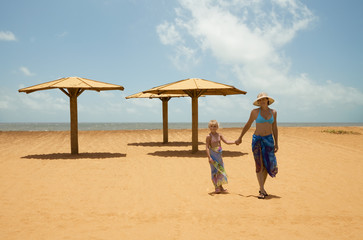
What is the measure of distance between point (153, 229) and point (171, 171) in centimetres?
370

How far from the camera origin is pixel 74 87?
9.62 metres

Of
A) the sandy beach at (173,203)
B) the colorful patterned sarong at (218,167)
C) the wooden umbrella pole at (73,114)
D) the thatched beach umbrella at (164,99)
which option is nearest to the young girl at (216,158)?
the colorful patterned sarong at (218,167)

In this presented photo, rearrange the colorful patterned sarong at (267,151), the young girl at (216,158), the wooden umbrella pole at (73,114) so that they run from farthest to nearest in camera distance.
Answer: the wooden umbrella pole at (73,114) < the young girl at (216,158) < the colorful patterned sarong at (267,151)

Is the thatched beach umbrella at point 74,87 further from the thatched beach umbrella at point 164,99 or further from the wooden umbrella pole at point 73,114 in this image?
the thatched beach umbrella at point 164,99

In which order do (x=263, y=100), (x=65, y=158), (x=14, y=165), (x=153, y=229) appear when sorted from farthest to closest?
(x=65, y=158), (x=14, y=165), (x=263, y=100), (x=153, y=229)

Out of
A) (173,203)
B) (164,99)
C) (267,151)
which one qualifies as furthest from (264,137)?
(164,99)

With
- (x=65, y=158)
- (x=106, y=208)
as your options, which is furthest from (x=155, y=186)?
(x=65, y=158)

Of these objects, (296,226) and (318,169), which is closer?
(296,226)

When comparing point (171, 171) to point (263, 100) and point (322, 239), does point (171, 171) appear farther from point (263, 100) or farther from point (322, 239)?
point (322, 239)

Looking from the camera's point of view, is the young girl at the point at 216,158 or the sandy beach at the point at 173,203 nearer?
the sandy beach at the point at 173,203

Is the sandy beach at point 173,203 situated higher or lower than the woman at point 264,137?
lower

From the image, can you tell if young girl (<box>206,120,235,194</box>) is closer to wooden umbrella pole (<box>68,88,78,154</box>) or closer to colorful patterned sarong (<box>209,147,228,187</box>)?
colorful patterned sarong (<box>209,147,228,187</box>)

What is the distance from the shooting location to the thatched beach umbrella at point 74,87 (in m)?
9.67

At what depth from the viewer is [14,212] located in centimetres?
439
